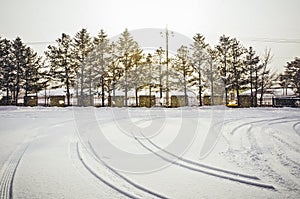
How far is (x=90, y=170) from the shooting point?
5.76 meters

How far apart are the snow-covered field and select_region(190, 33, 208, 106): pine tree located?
26.8 m

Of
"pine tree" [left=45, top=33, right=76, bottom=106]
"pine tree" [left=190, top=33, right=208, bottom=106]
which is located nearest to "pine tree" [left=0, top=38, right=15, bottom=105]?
"pine tree" [left=45, top=33, right=76, bottom=106]

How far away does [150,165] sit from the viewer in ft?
20.5

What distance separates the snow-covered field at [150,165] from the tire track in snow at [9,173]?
0.02m

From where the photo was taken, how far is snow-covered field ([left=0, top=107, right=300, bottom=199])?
4578mm

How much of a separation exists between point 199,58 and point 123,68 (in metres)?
12.3

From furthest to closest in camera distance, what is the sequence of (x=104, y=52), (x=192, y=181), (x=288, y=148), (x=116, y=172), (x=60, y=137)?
(x=104, y=52)
(x=60, y=137)
(x=288, y=148)
(x=116, y=172)
(x=192, y=181)

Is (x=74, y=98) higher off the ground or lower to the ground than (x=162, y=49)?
lower

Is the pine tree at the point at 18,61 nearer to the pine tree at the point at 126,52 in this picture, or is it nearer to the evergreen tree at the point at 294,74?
the pine tree at the point at 126,52

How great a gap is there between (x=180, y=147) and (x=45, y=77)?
34972 millimetres

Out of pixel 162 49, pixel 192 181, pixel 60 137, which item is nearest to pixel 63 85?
pixel 162 49

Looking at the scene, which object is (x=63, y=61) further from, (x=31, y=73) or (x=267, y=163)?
(x=267, y=163)

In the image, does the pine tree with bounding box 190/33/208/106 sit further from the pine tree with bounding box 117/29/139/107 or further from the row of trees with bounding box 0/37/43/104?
the row of trees with bounding box 0/37/43/104

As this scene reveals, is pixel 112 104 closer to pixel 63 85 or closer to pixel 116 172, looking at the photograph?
pixel 63 85
